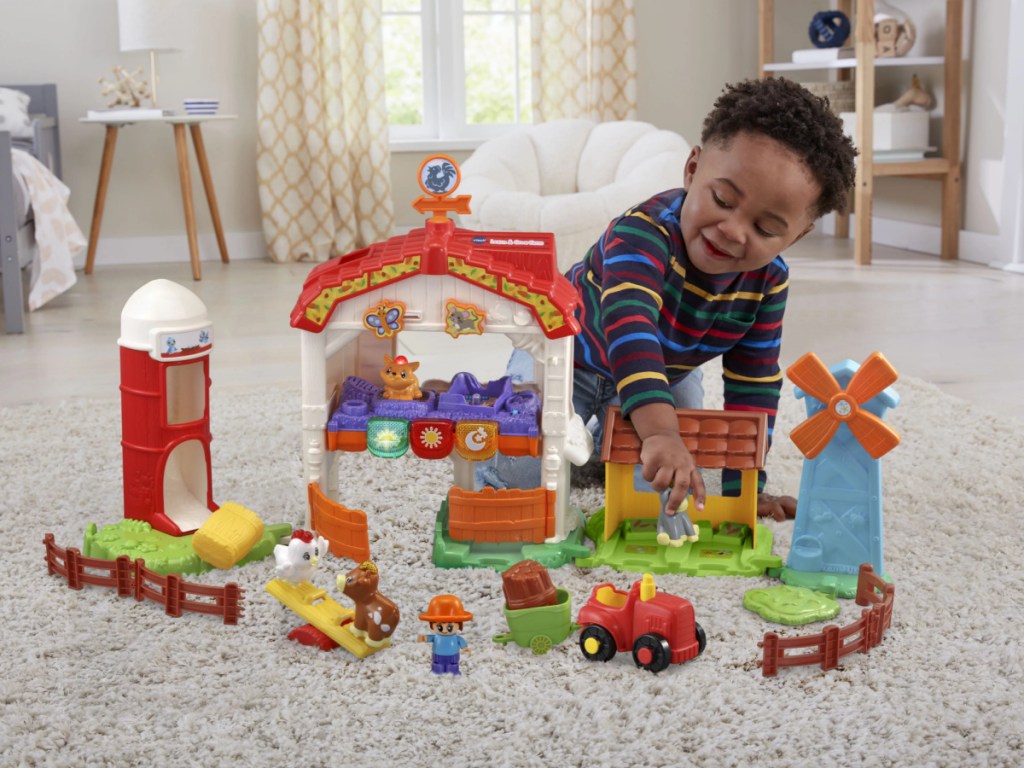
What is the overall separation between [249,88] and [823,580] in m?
3.35

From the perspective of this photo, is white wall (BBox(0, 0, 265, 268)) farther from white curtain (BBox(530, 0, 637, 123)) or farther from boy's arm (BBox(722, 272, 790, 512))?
boy's arm (BBox(722, 272, 790, 512))

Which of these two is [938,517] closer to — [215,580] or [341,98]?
[215,580]

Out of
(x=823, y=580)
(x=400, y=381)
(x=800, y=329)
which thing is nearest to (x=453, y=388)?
(x=400, y=381)

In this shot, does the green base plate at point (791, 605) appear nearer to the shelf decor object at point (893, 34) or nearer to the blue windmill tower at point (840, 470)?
the blue windmill tower at point (840, 470)

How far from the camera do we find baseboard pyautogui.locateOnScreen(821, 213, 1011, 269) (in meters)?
3.70

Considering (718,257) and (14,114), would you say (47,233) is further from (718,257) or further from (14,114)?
(718,257)

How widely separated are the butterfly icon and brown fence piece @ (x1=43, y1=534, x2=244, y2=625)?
33cm

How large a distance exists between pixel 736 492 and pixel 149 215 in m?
3.09

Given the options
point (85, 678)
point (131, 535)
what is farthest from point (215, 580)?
point (85, 678)

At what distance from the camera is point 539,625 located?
114 cm

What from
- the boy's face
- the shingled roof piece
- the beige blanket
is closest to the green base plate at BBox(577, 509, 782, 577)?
the shingled roof piece

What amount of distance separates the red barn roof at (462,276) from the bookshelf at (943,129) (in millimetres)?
2607

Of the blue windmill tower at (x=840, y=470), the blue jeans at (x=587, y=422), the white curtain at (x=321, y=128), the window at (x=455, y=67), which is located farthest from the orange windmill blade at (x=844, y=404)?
the window at (x=455, y=67)

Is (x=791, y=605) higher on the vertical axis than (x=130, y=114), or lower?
lower
